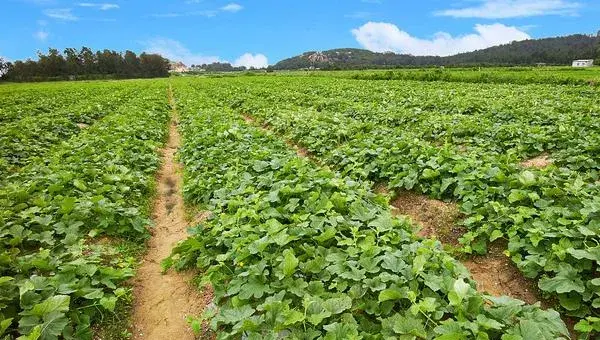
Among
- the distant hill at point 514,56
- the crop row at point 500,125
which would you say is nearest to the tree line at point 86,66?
the distant hill at point 514,56

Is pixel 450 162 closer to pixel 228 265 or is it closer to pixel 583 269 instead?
pixel 583 269

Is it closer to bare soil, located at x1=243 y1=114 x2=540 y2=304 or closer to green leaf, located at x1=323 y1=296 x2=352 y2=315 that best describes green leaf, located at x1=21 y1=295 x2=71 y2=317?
green leaf, located at x1=323 y1=296 x2=352 y2=315

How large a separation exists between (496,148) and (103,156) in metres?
10.3

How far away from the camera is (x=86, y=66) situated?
4077 inches

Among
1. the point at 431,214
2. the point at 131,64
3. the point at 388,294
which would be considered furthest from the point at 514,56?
the point at 388,294

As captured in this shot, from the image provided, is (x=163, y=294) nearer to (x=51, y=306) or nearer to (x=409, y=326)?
(x=51, y=306)

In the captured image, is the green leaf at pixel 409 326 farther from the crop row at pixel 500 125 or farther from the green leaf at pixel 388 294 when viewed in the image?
the crop row at pixel 500 125

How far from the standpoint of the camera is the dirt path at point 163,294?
4.79 meters

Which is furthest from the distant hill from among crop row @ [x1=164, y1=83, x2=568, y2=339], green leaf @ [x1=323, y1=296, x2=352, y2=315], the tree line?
green leaf @ [x1=323, y1=296, x2=352, y2=315]

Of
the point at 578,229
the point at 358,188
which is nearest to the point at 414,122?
the point at 358,188

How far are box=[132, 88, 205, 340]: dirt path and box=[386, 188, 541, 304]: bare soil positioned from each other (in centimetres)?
381

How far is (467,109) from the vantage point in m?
16.5

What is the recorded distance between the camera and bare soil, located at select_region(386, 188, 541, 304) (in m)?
4.98

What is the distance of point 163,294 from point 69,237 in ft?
5.89
